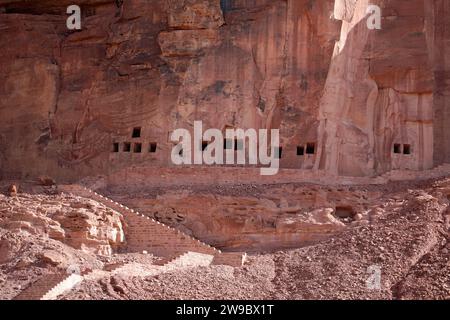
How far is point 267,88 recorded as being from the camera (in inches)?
1692

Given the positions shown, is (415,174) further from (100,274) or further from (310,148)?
(100,274)

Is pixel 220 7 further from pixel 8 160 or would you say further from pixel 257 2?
pixel 8 160

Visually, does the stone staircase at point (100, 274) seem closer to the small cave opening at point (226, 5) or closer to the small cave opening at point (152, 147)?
the small cave opening at point (152, 147)

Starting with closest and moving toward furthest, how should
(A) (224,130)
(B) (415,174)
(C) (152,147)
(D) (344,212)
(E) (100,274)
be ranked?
(E) (100,274) → (D) (344,212) → (B) (415,174) → (A) (224,130) → (C) (152,147)

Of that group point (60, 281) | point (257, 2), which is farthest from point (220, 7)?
point (60, 281)

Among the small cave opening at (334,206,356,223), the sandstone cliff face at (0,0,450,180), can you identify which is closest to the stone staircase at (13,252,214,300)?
the small cave opening at (334,206,356,223)

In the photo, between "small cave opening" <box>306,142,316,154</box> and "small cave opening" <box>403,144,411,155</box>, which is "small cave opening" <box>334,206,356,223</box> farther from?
"small cave opening" <box>403,144,411,155</box>

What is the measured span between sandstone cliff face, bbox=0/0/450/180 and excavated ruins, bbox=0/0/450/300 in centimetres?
5

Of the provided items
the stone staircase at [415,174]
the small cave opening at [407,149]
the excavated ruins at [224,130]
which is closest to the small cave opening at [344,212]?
the excavated ruins at [224,130]

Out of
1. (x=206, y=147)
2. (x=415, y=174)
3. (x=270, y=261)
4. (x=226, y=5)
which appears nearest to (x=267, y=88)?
(x=206, y=147)

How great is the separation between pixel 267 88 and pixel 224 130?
213cm

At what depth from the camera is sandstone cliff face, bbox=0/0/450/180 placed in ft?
140

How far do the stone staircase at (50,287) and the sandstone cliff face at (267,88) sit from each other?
40.3ft

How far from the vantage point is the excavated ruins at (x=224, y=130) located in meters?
35.7
